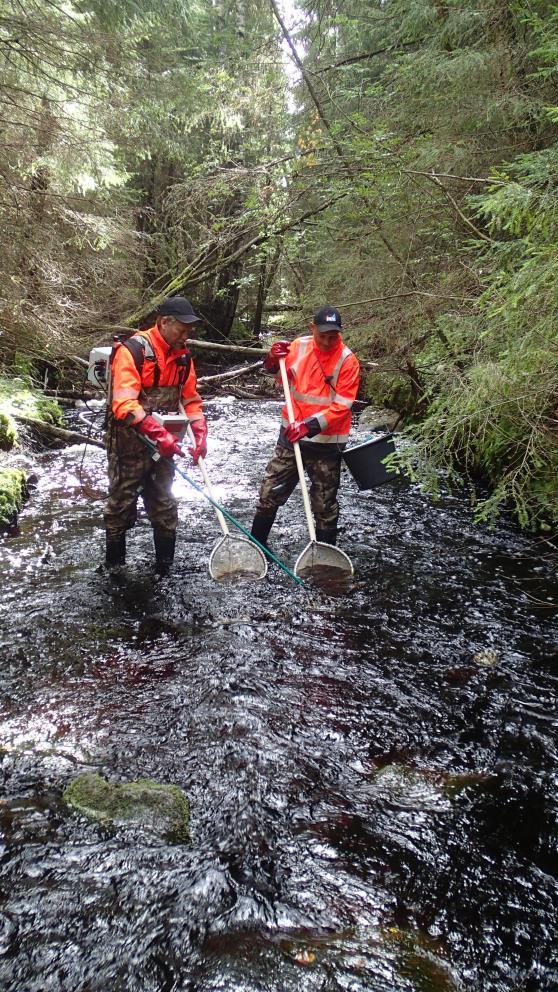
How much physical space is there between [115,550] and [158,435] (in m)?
A: 1.51

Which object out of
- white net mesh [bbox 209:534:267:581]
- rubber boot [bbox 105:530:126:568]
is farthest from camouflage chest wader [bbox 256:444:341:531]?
rubber boot [bbox 105:530:126:568]

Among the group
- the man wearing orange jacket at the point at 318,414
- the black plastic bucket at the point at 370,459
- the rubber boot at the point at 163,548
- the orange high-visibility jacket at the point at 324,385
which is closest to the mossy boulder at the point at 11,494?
the rubber boot at the point at 163,548

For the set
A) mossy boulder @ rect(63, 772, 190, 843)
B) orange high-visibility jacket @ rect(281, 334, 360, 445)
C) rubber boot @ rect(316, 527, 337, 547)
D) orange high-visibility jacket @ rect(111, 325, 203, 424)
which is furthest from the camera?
rubber boot @ rect(316, 527, 337, 547)

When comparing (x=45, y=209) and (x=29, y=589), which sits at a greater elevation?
(x=45, y=209)

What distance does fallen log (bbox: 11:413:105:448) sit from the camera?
943 centimetres

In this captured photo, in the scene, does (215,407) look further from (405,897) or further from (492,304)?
(405,897)

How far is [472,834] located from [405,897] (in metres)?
0.53

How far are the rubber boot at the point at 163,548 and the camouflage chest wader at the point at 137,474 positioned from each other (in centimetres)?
8

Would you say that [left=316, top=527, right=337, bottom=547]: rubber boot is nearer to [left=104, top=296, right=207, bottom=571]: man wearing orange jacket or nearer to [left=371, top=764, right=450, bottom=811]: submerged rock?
[left=104, top=296, right=207, bottom=571]: man wearing orange jacket

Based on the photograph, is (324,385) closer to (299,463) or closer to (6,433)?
(299,463)

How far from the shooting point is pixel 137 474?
5281 millimetres

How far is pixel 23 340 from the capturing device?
34.0 ft

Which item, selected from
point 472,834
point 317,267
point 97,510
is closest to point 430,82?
point 317,267

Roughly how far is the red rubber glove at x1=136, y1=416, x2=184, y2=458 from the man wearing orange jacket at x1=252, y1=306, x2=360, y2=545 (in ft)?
3.69
